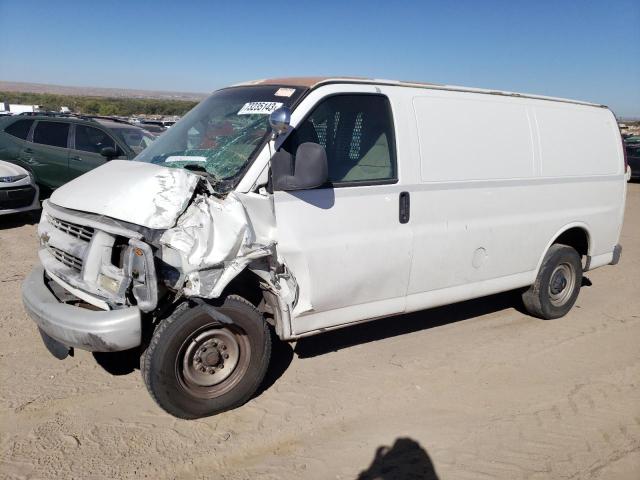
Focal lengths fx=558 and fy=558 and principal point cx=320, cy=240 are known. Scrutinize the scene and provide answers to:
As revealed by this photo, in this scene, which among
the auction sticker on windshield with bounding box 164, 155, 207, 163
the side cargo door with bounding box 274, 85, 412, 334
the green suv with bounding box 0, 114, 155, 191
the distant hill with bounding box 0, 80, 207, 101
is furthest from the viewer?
the distant hill with bounding box 0, 80, 207, 101

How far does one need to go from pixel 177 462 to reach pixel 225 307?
95 cm

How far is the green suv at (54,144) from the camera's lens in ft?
33.1

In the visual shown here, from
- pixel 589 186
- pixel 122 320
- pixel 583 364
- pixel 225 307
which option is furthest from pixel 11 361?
pixel 589 186

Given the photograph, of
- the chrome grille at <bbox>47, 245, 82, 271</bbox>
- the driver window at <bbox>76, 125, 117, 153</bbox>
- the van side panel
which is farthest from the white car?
the van side panel

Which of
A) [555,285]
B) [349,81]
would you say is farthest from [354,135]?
[555,285]

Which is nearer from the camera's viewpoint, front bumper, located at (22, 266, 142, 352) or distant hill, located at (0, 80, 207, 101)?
front bumper, located at (22, 266, 142, 352)

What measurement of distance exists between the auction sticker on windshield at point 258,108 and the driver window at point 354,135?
0.28 meters

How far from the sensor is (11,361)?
4.41m

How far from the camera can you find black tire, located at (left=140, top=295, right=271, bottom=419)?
345 centimetres

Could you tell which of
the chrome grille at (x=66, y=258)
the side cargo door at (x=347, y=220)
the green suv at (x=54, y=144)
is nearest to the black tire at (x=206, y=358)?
the side cargo door at (x=347, y=220)

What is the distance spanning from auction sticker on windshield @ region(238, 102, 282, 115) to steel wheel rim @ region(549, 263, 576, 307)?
3425 mm

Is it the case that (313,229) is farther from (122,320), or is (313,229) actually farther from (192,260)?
(122,320)

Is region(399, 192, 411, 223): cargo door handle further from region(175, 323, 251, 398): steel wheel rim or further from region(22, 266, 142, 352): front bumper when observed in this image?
region(22, 266, 142, 352): front bumper

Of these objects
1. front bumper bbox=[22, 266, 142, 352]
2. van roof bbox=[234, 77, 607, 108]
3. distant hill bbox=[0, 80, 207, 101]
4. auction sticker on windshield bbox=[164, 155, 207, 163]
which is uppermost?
van roof bbox=[234, 77, 607, 108]
